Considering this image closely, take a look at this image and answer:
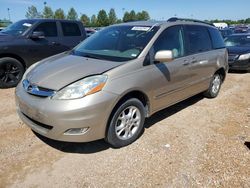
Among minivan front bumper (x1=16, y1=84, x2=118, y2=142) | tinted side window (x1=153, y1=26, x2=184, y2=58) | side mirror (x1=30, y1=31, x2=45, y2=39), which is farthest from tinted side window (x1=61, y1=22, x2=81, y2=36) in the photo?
minivan front bumper (x1=16, y1=84, x2=118, y2=142)

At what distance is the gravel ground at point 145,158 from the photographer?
292cm

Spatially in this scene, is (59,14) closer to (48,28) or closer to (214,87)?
(48,28)

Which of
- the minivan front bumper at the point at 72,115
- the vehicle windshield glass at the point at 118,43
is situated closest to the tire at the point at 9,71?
the vehicle windshield glass at the point at 118,43

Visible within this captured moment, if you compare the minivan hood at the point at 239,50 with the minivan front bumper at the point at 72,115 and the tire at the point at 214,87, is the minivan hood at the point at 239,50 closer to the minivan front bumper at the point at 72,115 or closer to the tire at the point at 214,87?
the tire at the point at 214,87

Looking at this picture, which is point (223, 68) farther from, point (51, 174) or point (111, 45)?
point (51, 174)

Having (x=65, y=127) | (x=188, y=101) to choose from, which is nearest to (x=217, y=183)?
(x=65, y=127)

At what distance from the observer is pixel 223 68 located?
19.7ft

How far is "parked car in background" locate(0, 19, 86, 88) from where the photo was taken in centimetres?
656

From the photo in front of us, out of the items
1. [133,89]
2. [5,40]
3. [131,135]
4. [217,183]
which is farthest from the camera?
[5,40]

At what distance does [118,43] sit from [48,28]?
4256 millimetres

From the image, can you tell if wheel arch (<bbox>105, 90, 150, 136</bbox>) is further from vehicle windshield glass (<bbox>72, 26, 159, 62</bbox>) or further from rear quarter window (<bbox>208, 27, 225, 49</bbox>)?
rear quarter window (<bbox>208, 27, 225, 49</bbox>)

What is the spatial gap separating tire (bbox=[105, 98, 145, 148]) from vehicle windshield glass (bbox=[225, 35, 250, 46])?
8.64 m

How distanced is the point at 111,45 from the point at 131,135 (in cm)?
148

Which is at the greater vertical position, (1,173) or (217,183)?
(1,173)
